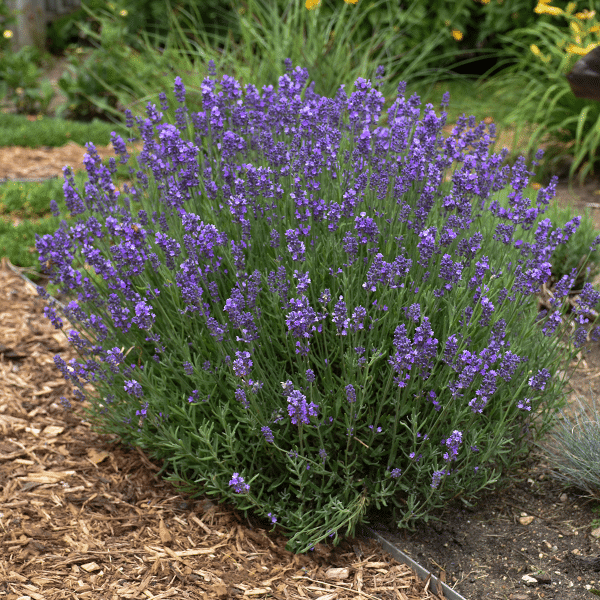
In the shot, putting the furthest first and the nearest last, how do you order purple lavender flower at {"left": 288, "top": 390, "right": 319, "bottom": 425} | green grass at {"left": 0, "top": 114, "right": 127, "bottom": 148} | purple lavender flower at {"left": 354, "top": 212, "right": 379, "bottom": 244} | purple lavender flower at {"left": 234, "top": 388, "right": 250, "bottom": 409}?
green grass at {"left": 0, "top": 114, "right": 127, "bottom": 148} → purple lavender flower at {"left": 354, "top": 212, "right": 379, "bottom": 244} → purple lavender flower at {"left": 234, "top": 388, "right": 250, "bottom": 409} → purple lavender flower at {"left": 288, "top": 390, "right": 319, "bottom": 425}

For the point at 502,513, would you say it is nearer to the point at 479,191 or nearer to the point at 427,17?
the point at 479,191

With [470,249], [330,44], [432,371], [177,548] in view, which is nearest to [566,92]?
[330,44]

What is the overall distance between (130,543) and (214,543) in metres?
0.33

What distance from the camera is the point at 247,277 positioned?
254cm

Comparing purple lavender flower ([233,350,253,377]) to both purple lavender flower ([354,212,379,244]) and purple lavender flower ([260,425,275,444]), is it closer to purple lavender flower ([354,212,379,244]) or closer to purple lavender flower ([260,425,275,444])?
purple lavender flower ([260,425,275,444])

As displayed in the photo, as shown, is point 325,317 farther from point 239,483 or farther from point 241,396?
point 239,483

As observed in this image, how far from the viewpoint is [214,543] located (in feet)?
8.47

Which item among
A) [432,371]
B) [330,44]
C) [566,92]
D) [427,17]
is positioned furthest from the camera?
[427,17]

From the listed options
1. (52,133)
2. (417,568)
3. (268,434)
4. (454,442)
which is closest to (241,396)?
(268,434)

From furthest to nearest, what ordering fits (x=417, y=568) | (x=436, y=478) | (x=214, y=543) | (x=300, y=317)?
(x=214, y=543), (x=417, y=568), (x=436, y=478), (x=300, y=317)

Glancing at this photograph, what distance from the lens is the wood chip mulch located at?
2346mm

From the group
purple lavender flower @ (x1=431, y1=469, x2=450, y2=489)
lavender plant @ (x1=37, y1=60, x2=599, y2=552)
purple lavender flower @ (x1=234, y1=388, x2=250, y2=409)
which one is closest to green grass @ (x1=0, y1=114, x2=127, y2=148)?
lavender plant @ (x1=37, y1=60, x2=599, y2=552)

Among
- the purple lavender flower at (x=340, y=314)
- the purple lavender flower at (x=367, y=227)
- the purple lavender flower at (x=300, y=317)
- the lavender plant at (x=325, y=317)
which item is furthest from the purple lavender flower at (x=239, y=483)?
A: the purple lavender flower at (x=367, y=227)

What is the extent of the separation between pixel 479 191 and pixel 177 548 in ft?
6.31
